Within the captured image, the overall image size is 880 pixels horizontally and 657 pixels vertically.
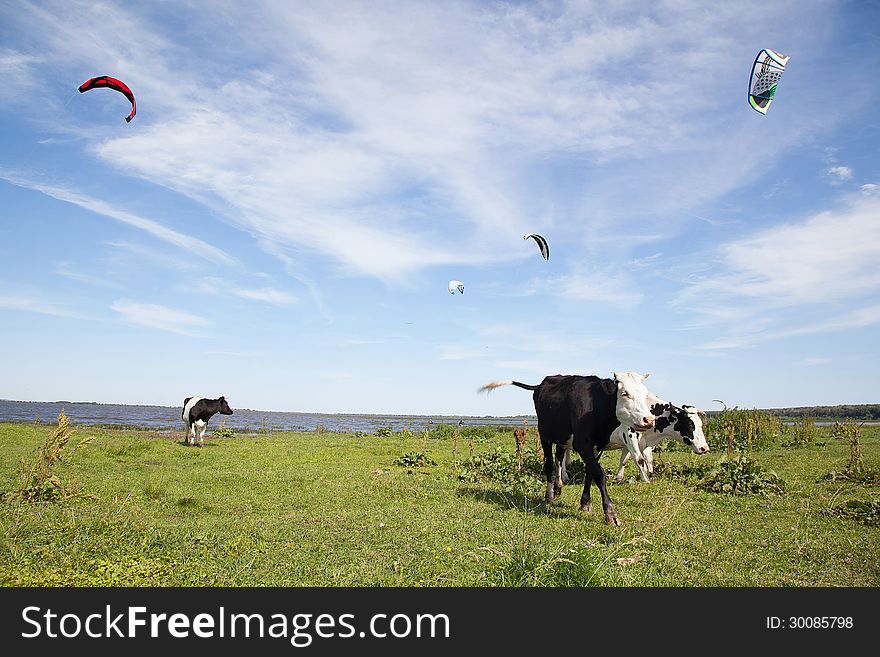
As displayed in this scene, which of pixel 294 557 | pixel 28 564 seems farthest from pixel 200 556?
pixel 28 564

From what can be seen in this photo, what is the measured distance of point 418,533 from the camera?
777 cm

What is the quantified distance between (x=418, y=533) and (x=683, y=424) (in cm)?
745

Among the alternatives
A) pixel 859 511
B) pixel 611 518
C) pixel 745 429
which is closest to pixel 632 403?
pixel 611 518

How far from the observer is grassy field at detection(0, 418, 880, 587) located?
222 inches

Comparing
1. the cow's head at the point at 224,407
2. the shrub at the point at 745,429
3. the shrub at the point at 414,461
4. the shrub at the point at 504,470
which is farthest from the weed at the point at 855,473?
the cow's head at the point at 224,407

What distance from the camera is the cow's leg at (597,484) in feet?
27.6

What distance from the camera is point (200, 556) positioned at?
6.27 metres

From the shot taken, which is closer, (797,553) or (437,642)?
(437,642)

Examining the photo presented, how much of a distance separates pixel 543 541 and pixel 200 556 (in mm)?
4096

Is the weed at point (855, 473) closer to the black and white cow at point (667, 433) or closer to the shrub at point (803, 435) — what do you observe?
the black and white cow at point (667, 433)

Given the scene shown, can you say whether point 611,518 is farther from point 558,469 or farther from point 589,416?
point 558,469

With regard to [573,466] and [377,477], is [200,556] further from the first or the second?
[573,466]

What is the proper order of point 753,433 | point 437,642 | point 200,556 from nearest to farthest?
point 437,642, point 200,556, point 753,433

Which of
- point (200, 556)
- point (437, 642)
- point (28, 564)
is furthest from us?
point (200, 556)
